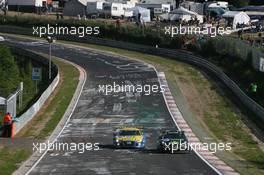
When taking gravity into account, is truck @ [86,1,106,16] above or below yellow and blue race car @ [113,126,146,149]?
above

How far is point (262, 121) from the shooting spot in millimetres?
47062

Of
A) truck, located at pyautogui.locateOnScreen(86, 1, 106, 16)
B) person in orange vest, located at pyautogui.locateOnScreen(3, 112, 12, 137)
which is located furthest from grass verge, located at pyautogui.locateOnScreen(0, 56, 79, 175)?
truck, located at pyautogui.locateOnScreen(86, 1, 106, 16)

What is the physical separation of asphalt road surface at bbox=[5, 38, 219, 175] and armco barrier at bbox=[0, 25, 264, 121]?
220 inches

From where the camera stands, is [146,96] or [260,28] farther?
[260,28]

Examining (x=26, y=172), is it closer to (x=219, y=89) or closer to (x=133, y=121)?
(x=133, y=121)

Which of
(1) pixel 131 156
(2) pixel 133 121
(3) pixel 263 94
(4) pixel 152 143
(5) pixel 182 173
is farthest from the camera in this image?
(3) pixel 263 94

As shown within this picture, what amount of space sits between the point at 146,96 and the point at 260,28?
136 ft

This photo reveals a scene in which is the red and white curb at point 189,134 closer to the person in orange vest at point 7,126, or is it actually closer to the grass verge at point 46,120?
the grass verge at point 46,120

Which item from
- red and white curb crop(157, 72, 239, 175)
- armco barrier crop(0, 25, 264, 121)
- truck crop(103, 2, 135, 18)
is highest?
truck crop(103, 2, 135, 18)

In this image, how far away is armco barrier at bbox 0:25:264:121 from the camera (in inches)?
2025

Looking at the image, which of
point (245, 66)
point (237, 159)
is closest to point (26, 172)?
point (237, 159)

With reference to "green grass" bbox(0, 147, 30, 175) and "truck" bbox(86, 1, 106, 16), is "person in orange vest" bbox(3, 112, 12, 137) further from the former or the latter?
"truck" bbox(86, 1, 106, 16)

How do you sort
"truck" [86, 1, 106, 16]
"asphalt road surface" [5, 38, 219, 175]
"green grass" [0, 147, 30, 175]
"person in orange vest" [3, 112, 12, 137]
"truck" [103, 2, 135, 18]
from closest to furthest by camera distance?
"green grass" [0, 147, 30, 175], "asphalt road surface" [5, 38, 219, 175], "person in orange vest" [3, 112, 12, 137], "truck" [103, 2, 135, 18], "truck" [86, 1, 106, 16]

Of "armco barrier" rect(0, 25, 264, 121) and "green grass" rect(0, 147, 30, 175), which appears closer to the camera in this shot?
"green grass" rect(0, 147, 30, 175)
